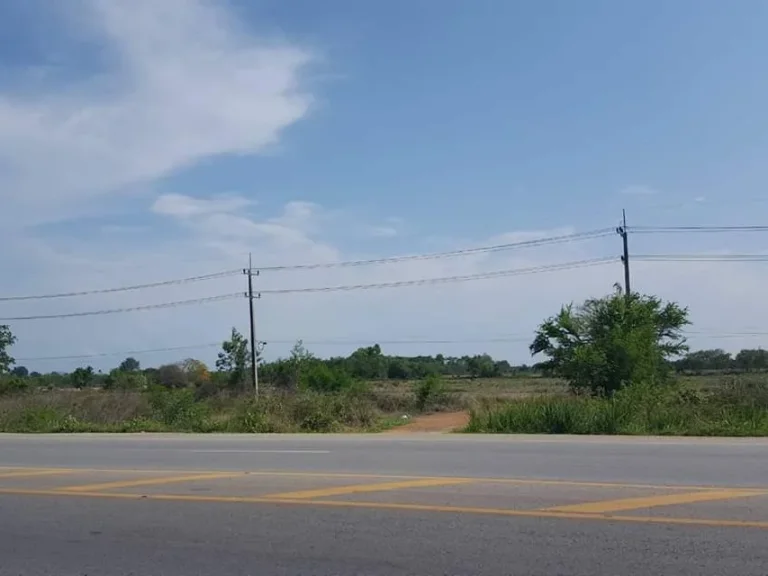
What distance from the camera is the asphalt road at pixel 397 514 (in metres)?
7.25

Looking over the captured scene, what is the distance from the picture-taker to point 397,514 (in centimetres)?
923

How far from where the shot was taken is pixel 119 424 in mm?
29953

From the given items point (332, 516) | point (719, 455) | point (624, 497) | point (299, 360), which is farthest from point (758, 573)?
point (299, 360)

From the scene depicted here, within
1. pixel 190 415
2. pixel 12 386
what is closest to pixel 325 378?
pixel 12 386

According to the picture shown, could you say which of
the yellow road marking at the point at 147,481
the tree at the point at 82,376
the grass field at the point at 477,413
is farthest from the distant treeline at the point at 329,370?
the yellow road marking at the point at 147,481

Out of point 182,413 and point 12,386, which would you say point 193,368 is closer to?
point 12,386

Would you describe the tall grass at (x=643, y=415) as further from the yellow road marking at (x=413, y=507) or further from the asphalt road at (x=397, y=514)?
the yellow road marking at (x=413, y=507)

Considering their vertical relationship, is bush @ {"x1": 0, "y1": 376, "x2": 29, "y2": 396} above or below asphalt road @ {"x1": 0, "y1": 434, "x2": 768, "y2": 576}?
above

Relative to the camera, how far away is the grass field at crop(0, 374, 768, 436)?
21.9 metres

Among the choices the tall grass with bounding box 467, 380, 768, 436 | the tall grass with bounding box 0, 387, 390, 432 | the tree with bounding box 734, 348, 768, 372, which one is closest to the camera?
the tall grass with bounding box 467, 380, 768, 436

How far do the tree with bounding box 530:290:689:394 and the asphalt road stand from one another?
20.4 meters

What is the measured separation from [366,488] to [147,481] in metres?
3.55

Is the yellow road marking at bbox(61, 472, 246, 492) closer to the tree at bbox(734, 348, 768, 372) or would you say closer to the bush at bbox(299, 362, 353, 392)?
the bush at bbox(299, 362, 353, 392)

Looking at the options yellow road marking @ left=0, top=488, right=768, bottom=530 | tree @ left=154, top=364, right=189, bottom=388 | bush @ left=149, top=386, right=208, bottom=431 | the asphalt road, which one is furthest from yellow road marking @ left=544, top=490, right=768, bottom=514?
tree @ left=154, top=364, right=189, bottom=388
